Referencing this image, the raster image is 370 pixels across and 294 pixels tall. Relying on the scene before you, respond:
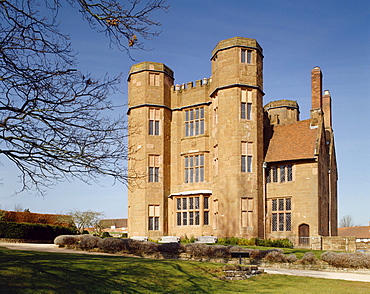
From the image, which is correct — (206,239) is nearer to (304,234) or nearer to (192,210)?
(192,210)

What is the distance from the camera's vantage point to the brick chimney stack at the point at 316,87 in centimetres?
3444

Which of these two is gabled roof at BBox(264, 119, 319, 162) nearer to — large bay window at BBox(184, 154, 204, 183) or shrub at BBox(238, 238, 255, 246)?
large bay window at BBox(184, 154, 204, 183)

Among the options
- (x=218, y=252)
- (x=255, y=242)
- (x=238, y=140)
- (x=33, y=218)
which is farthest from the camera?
(x=33, y=218)

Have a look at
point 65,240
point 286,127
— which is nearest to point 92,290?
point 65,240

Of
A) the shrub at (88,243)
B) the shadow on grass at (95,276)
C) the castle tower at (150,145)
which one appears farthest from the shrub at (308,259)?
the castle tower at (150,145)

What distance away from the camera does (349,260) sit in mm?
20625

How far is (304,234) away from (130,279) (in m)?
20.2

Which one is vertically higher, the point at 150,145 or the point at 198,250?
the point at 150,145

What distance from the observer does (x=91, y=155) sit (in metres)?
11.6

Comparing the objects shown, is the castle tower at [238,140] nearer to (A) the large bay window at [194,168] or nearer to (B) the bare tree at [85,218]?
(A) the large bay window at [194,168]

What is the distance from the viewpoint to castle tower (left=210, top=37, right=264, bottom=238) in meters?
31.2

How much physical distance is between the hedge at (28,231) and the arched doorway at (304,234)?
Result: 64.2ft

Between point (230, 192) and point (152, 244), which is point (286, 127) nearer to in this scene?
point (230, 192)

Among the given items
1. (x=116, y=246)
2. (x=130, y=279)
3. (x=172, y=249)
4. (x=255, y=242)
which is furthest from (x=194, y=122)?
(x=130, y=279)
